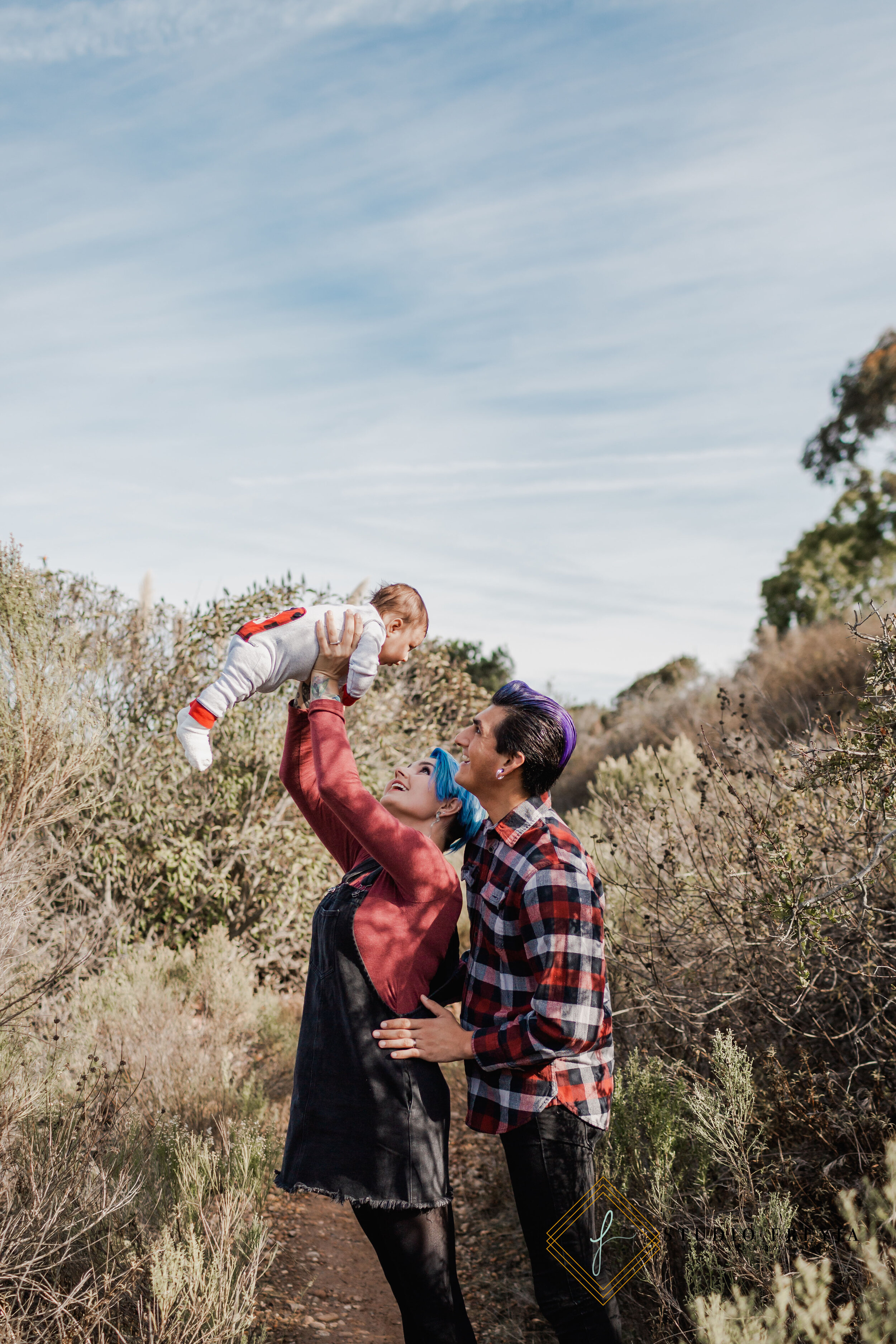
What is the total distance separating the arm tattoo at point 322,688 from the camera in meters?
2.39

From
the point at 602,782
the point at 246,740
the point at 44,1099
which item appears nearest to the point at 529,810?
the point at 44,1099

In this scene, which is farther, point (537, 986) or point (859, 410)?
point (859, 410)

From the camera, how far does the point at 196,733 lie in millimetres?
2877

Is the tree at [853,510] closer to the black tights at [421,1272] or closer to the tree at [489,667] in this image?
the tree at [489,667]

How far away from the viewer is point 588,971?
2.03 m

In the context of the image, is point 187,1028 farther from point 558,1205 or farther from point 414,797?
point 558,1205

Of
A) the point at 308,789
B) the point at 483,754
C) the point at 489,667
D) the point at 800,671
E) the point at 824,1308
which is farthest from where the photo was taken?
the point at 489,667

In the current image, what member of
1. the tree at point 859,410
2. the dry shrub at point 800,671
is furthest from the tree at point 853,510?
the dry shrub at point 800,671

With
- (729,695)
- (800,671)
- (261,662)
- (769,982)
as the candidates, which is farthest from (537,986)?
(800,671)

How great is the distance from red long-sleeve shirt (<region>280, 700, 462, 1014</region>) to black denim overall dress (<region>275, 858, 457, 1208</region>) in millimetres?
45

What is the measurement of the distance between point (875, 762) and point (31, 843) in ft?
15.1

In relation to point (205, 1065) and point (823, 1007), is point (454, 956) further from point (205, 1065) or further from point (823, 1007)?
point (205, 1065)

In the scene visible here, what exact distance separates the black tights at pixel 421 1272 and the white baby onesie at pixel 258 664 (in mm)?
1274

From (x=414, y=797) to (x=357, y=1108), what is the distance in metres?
0.74
